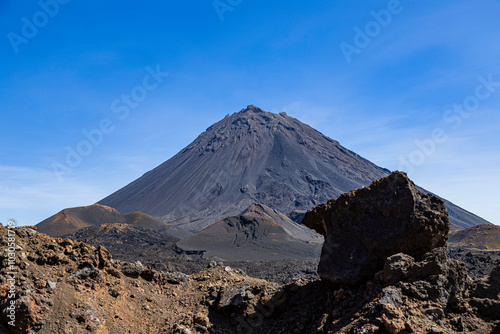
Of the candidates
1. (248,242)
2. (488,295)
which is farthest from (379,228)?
(248,242)

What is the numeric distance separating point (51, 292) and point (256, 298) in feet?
14.5

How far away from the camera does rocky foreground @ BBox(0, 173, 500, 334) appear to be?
6.29 metres

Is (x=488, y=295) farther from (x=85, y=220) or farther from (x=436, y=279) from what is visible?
(x=85, y=220)

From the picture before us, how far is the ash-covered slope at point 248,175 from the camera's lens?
8794 cm

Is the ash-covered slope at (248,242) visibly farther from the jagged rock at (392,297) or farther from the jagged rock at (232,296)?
the jagged rock at (392,297)

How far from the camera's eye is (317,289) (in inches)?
349

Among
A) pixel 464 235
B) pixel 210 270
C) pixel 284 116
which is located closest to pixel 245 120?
pixel 284 116

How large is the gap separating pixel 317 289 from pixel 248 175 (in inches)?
3633

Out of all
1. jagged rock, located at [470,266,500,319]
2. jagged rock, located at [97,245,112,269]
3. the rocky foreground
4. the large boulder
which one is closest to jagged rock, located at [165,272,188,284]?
the rocky foreground

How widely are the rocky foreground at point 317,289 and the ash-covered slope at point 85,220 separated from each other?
154ft

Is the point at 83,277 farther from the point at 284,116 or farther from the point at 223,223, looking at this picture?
the point at 284,116

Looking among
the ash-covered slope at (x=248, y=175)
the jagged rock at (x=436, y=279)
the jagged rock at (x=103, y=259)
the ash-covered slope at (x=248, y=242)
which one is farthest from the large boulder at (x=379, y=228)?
the ash-covered slope at (x=248, y=175)

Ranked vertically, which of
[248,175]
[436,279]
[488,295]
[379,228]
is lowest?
[488,295]

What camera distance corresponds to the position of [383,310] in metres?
5.86
